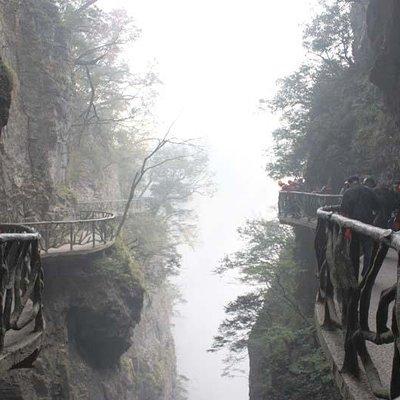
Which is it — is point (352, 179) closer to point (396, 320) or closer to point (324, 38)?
point (396, 320)

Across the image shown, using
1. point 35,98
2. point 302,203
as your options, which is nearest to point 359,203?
point 302,203

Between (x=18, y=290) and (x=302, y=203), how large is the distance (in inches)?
493

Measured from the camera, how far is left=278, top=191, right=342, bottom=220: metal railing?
45.8ft

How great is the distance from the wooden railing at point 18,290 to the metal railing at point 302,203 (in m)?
10.2

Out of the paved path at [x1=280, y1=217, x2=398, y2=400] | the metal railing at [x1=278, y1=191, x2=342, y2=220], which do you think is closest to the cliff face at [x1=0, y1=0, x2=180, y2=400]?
A: the metal railing at [x1=278, y1=191, x2=342, y2=220]

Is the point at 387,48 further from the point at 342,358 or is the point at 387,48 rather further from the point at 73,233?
the point at 342,358

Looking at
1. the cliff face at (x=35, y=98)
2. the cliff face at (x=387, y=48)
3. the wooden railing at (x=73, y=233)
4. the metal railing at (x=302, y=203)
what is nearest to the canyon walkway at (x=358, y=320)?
the metal railing at (x=302, y=203)

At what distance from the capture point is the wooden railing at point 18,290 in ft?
12.6

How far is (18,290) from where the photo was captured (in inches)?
167

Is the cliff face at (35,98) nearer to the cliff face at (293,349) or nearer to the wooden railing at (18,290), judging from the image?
the cliff face at (293,349)

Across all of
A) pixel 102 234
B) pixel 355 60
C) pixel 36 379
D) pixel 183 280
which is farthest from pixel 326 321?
pixel 183 280

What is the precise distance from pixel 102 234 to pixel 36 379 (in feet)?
16.9

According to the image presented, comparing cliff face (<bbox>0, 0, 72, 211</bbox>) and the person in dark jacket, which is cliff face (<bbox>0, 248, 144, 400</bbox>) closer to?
cliff face (<bbox>0, 0, 72, 211</bbox>)

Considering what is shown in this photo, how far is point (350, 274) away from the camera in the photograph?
321 cm
